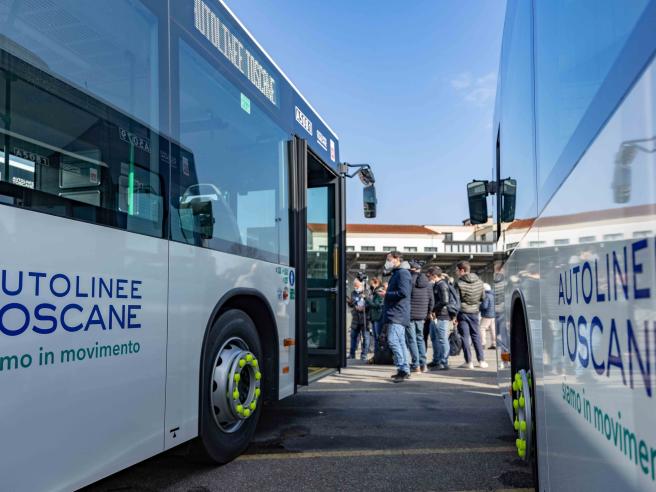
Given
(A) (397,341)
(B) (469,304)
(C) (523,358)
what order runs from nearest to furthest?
(C) (523,358), (A) (397,341), (B) (469,304)

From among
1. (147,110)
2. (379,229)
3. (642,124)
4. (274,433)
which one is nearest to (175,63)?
(147,110)

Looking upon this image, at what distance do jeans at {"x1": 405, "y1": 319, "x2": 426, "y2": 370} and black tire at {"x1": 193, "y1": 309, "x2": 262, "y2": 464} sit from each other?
14.6 feet

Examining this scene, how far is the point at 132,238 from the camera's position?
8.29ft

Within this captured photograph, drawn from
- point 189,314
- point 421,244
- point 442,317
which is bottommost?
point 442,317

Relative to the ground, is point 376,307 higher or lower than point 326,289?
lower

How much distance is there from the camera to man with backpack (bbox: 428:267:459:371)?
843 cm

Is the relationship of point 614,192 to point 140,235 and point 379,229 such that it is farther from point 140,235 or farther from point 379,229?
point 379,229

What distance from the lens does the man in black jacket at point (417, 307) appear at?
8016 mm

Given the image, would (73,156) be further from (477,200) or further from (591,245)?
(477,200)

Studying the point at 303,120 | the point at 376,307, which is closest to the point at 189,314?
the point at 303,120

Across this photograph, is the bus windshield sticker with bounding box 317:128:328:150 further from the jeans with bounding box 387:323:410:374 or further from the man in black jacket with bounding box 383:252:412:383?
the jeans with bounding box 387:323:410:374

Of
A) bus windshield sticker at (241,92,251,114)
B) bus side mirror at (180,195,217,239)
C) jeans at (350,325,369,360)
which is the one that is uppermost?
bus windshield sticker at (241,92,251,114)

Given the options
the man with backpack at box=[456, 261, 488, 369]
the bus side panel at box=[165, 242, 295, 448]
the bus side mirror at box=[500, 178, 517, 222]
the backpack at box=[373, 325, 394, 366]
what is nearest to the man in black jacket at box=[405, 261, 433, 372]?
the man with backpack at box=[456, 261, 488, 369]

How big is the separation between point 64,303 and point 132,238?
0.52 metres
